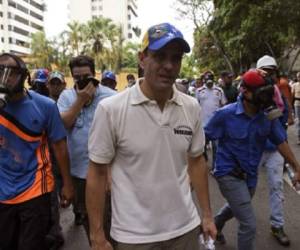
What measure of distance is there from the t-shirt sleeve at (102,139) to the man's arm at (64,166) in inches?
47.2

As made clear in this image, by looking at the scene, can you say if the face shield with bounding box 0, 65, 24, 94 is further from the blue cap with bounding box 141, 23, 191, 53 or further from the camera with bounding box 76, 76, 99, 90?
the blue cap with bounding box 141, 23, 191, 53

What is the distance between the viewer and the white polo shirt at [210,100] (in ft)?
29.7

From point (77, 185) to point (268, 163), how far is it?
2180mm

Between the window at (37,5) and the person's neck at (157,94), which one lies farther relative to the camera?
the window at (37,5)

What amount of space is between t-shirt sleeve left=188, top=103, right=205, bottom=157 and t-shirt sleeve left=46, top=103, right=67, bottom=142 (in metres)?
1.20

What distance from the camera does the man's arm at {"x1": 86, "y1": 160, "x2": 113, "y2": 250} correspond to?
7.93 ft

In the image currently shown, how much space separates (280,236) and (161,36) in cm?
323

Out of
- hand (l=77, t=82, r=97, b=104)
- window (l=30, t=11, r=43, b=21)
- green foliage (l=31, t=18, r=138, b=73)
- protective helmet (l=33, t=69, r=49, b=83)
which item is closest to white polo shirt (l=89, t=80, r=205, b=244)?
hand (l=77, t=82, r=97, b=104)

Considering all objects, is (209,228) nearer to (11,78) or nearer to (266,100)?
(266,100)

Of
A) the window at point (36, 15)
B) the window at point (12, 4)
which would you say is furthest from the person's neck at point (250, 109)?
the window at point (36, 15)

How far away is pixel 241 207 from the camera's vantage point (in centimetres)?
383

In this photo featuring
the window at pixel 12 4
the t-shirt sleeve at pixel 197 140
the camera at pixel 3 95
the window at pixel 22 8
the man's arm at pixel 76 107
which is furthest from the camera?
the window at pixel 22 8

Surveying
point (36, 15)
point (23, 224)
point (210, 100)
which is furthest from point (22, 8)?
point (23, 224)

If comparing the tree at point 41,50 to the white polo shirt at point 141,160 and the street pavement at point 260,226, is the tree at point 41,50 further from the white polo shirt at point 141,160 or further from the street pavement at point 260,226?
the white polo shirt at point 141,160
